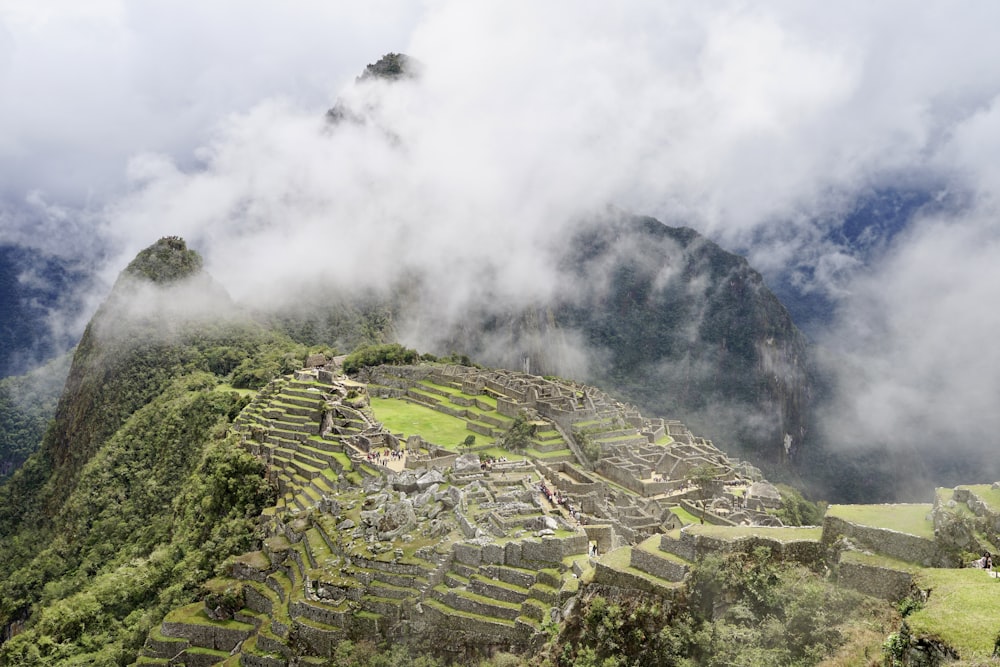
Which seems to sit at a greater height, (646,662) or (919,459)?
(919,459)

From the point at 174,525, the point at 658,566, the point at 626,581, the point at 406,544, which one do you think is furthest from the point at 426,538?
the point at 174,525

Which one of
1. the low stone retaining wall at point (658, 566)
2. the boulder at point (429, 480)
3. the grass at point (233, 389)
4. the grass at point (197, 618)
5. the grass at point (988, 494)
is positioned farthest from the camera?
the grass at point (233, 389)

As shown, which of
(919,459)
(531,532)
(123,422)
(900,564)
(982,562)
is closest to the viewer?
(982,562)

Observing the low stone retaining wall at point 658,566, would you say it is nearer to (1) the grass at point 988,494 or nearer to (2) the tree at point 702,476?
(1) the grass at point 988,494

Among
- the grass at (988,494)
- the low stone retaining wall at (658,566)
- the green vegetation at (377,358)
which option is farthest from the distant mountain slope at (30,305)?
the grass at (988,494)

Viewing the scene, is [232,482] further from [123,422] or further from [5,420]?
[5,420]

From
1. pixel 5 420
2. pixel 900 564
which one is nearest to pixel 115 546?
pixel 900 564
